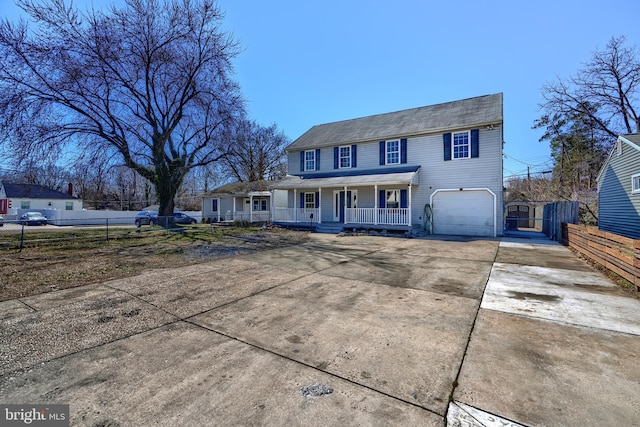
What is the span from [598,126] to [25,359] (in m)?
29.0

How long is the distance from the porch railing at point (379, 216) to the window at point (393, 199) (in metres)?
0.91

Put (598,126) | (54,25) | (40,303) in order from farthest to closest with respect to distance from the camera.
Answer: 1. (598,126)
2. (54,25)
3. (40,303)

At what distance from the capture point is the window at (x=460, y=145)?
48.5ft

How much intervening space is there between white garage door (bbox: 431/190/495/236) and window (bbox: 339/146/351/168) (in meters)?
5.98

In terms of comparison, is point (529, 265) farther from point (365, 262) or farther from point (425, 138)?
point (425, 138)

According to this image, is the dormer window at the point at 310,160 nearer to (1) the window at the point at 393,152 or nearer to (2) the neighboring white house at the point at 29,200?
(1) the window at the point at 393,152

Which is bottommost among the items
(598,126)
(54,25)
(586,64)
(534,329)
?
(534,329)

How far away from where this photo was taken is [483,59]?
13062 mm

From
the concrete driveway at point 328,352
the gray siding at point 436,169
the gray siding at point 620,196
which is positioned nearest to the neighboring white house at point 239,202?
the gray siding at point 436,169

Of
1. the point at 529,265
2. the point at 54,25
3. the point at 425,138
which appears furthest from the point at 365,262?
the point at 54,25

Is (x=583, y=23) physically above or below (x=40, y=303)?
above

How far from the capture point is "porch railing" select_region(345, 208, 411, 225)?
597 inches

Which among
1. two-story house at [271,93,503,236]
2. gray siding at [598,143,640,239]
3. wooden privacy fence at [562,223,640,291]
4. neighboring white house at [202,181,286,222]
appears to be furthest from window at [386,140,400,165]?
neighboring white house at [202,181,286,222]

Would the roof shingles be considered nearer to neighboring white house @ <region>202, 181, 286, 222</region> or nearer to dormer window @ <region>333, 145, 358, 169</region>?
dormer window @ <region>333, 145, 358, 169</region>
